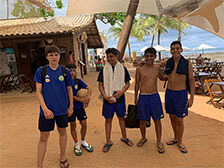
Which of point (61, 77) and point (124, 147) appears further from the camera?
point (124, 147)

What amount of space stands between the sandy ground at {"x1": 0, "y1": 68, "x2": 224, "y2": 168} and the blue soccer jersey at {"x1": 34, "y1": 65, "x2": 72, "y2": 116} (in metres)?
1.04

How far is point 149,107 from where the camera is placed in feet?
9.05

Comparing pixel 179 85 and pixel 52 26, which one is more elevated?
pixel 52 26

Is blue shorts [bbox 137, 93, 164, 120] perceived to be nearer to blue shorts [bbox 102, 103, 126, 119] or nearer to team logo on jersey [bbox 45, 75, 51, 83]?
blue shorts [bbox 102, 103, 126, 119]

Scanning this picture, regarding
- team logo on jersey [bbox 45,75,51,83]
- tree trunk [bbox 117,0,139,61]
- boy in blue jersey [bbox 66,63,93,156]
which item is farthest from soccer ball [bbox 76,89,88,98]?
tree trunk [bbox 117,0,139,61]

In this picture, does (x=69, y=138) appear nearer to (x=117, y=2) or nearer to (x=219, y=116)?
(x=219, y=116)

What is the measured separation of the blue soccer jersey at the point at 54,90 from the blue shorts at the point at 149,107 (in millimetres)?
1249

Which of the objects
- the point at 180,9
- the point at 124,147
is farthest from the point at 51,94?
the point at 180,9

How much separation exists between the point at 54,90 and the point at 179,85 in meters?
1.93

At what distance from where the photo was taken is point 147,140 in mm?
3230

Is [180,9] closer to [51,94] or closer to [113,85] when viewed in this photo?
[113,85]

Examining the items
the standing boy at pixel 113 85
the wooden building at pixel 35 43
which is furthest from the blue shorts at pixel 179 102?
the wooden building at pixel 35 43

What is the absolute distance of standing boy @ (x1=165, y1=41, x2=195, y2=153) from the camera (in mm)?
A: 2615

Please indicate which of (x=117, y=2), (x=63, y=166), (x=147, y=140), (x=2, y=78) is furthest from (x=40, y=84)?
(x=2, y=78)
